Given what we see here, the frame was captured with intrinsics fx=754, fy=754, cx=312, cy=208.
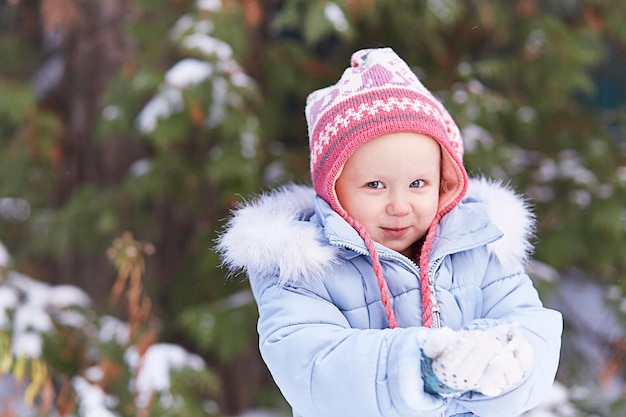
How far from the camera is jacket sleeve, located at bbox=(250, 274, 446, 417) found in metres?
1.37

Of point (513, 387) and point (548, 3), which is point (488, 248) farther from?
point (548, 3)

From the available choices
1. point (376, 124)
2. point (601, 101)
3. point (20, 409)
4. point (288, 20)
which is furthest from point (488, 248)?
point (601, 101)

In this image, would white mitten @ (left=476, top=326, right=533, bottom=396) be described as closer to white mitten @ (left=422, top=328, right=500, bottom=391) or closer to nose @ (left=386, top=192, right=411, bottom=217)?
white mitten @ (left=422, top=328, right=500, bottom=391)

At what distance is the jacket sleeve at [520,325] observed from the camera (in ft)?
4.72

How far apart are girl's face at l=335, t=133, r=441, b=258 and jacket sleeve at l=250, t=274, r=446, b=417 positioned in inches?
8.1

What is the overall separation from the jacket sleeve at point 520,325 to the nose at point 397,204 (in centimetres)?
27

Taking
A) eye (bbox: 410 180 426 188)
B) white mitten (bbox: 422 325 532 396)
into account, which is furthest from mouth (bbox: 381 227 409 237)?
white mitten (bbox: 422 325 532 396)

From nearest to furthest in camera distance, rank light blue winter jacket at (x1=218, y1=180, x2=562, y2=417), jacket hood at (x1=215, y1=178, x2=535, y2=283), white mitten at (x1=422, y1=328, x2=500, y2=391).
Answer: white mitten at (x1=422, y1=328, x2=500, y2=391) < light blue winter jacket at (x1=218, y1=180, x2=562, y2=417) < jacket hood at (x1=215, y1=178, x2=535, y2=283)

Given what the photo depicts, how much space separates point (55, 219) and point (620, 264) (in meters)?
3.11

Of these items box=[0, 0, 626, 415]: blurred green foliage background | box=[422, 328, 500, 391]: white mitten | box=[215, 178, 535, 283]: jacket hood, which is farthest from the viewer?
box=[0, 0, 626, 415]: blurred green foliage background

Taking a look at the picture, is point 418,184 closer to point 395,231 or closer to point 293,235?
point 395,231

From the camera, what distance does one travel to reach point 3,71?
4.53 m

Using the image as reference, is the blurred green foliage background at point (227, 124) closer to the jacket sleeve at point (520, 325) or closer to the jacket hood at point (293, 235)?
the jacket hood at point (293, 235)

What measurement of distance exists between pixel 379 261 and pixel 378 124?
30cm
